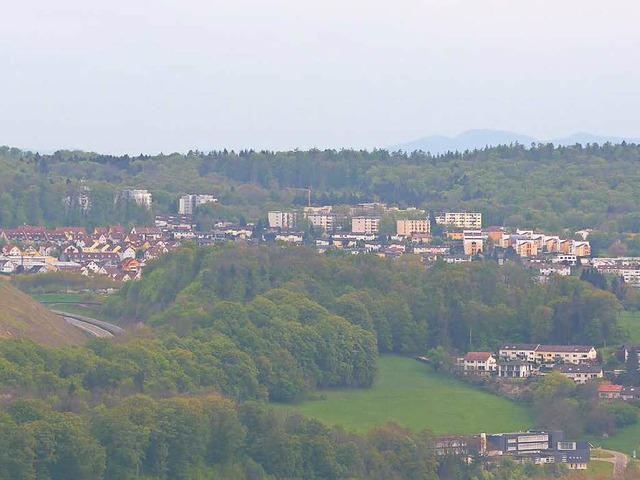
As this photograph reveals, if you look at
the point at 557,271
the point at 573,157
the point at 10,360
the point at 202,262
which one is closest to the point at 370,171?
the point at 573,157

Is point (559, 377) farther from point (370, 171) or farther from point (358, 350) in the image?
point (370, 171)

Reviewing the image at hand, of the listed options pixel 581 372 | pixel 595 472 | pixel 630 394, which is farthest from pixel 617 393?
pixel 595 472

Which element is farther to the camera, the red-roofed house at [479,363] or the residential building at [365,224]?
the residential building at [365,224]

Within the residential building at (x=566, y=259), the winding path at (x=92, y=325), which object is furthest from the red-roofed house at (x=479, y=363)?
the residential building at (x=566, y=259)

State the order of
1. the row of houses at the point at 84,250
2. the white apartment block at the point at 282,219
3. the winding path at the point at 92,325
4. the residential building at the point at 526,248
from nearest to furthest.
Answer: the winding path at the point at 92,325 → the row of houses at the point at 84,250 → the residential building at the point at 526,248 → the white apartment block at the point at 282,219

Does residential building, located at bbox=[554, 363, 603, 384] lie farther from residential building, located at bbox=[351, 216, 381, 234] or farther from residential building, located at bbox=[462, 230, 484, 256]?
residential building, located at bbox=[351, 216, 381, 234]

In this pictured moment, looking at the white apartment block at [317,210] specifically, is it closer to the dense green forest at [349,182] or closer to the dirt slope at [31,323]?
the dense green forest at [349,182]
